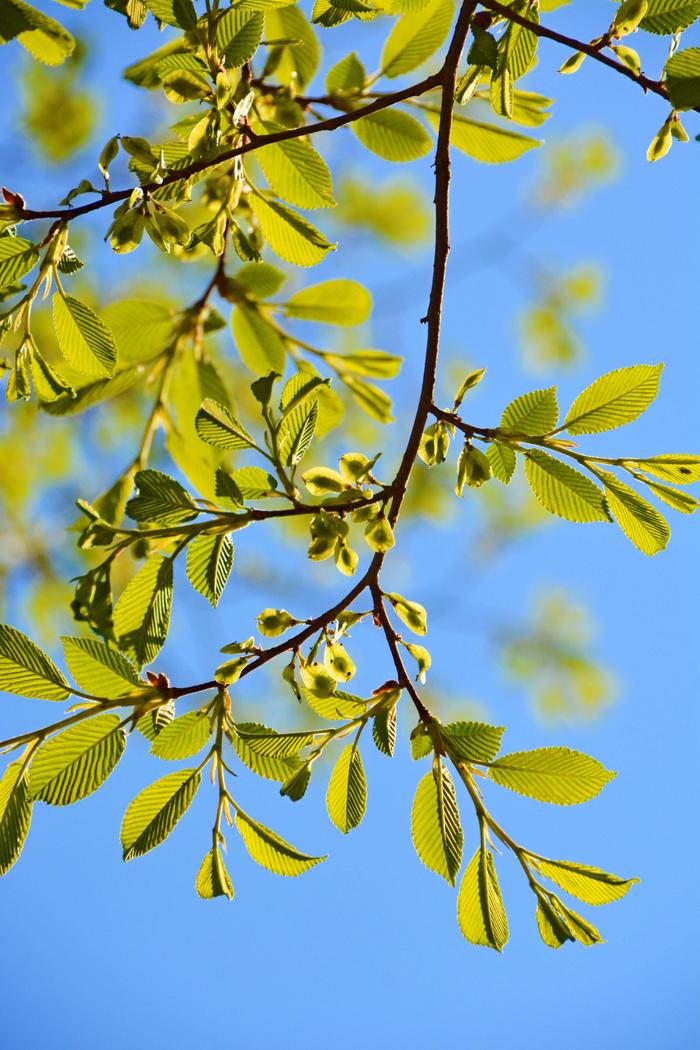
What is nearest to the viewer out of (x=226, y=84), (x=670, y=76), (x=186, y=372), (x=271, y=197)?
(x=670, y=76)

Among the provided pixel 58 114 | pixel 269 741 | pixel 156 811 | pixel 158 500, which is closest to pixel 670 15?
pixel 158 500

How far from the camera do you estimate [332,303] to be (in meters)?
1.17

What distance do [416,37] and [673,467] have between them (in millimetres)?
620

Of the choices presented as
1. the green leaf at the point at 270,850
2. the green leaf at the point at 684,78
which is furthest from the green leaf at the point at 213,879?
the green leaf at the point at 684,78

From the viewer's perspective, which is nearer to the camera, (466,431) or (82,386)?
(466,431)

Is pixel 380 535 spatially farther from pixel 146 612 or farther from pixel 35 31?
pixel 35 31

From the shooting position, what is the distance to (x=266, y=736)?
2.45 ft

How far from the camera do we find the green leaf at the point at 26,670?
2.42ft

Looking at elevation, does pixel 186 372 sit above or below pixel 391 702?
above

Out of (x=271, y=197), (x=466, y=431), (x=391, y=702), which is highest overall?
(x=271, y=197)

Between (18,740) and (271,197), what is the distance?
2.18ft

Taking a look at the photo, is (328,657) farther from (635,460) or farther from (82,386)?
(82,386)

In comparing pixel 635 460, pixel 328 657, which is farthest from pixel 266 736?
pixel 635 460

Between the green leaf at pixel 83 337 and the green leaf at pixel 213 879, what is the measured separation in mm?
469
